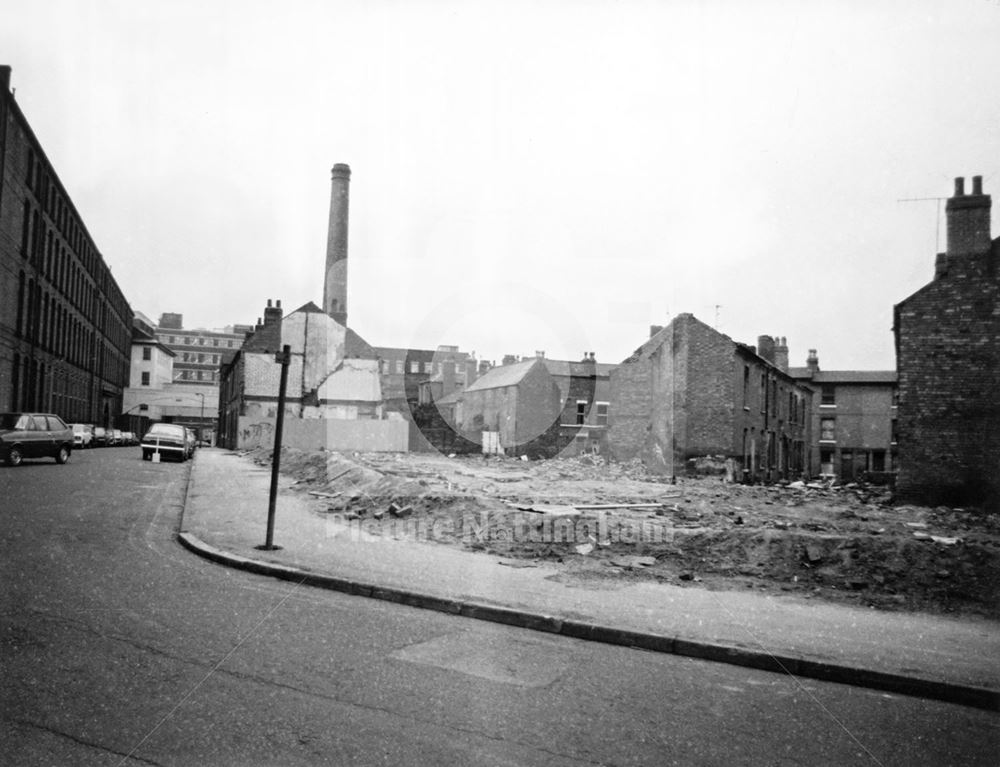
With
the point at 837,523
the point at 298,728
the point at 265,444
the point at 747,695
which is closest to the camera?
the point at 298,728

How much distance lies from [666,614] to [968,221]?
48.1 ft

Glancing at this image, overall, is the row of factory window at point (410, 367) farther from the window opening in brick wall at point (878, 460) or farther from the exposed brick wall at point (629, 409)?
the exposed brick wall at point (629, 409)

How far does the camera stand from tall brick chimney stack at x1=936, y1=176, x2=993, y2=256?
15.9 metres

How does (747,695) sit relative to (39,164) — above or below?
below

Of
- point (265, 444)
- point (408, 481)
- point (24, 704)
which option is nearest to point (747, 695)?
point (24, 704)

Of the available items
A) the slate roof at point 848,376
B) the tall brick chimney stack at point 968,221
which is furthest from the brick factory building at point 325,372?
the tall brick chimney stack at point 968,221

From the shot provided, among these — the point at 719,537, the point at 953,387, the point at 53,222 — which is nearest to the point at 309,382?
the point at 53,222

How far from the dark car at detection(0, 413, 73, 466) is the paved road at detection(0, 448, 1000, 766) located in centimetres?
1729

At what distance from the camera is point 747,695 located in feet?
16.0

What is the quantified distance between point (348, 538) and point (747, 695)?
7.44 meters

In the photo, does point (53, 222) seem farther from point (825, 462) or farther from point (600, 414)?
point (825, 462)

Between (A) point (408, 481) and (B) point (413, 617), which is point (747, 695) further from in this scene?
(A) point (408, 481)

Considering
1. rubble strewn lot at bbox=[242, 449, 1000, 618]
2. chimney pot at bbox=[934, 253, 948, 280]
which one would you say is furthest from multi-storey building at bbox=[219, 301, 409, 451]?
chimney pot at bbox=[934, 253, 948, 280]

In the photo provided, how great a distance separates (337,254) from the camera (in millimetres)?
46438
